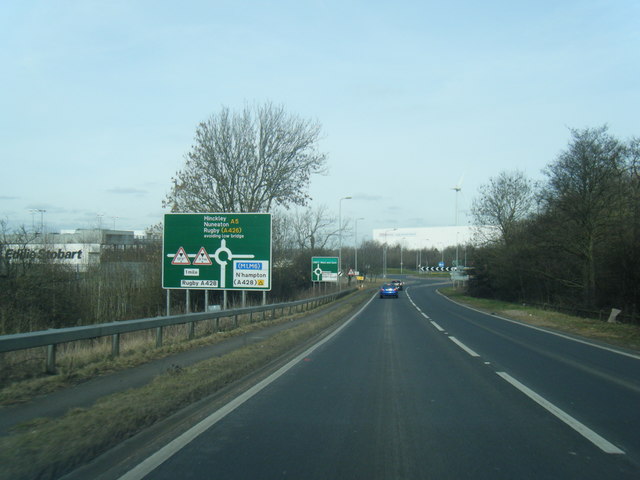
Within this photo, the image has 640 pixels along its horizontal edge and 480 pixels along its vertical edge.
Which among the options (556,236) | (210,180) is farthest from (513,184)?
(210,180)

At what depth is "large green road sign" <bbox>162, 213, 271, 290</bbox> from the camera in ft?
70.0

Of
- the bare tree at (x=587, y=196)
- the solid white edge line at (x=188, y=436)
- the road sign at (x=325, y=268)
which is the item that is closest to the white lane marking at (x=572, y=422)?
the solid white edge line at (x=188, y=436)

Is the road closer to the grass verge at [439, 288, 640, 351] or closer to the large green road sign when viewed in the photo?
the grass verge at [439, 288, 640, 351]

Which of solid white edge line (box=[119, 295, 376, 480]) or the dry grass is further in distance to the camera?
the dry grass

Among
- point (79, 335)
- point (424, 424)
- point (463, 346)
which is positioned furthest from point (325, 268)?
point (424, 424)

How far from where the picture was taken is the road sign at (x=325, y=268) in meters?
48.3

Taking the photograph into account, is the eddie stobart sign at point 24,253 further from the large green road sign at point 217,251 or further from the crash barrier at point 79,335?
the crash barrier at point 79,335

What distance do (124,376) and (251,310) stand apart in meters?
12.0

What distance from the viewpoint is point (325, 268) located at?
160 ft

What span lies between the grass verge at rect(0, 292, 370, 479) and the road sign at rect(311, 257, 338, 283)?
37.1 meters

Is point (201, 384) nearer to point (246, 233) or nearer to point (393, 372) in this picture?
point (393, 372)

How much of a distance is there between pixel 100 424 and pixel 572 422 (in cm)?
579

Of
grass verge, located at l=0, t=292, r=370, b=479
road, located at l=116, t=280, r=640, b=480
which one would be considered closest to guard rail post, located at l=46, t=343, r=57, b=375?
grass verge, located at l=0, t=292, r=370, b=479

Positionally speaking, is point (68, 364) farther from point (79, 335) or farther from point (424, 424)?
point (424, 424)
